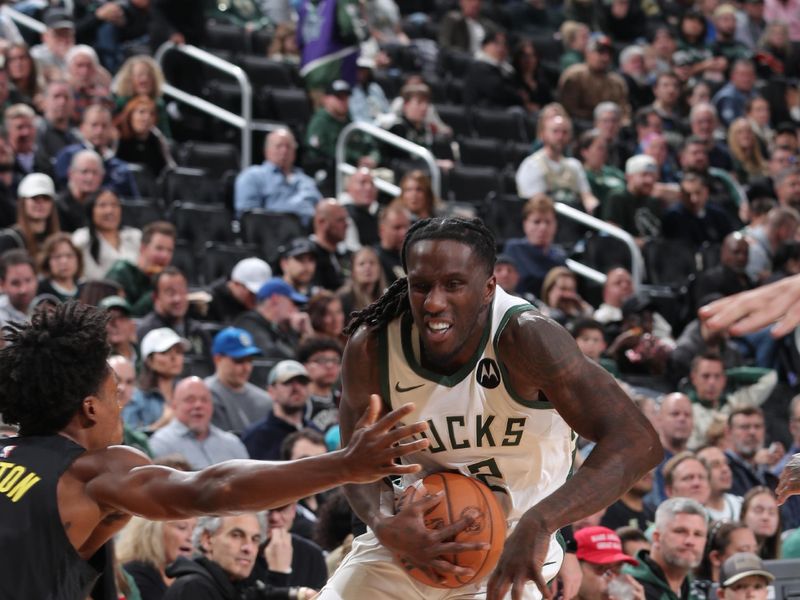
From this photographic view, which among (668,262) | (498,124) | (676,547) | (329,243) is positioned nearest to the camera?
(676,547)

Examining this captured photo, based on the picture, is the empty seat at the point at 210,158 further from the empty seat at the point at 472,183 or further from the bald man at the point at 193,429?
the bald man at the point at 193,429

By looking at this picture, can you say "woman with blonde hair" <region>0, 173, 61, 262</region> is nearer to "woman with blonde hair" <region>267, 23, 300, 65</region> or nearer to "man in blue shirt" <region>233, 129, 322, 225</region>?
"man in blue shirt" <region>233, 129, 322, 225</region>

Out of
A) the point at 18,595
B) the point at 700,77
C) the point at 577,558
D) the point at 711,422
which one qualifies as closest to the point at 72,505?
the point at 18,595

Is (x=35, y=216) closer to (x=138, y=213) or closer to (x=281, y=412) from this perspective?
(x=138, y=213)

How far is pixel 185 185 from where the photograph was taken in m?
13.0

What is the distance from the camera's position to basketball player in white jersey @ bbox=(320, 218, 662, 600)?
16.6 feet

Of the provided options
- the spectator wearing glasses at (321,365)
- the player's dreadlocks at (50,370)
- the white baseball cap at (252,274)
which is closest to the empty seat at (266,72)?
the white baseball cap at (252,274)

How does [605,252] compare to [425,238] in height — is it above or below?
below

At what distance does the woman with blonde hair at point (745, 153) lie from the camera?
1709 cm

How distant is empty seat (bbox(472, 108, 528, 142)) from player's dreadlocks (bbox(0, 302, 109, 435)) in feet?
41.0

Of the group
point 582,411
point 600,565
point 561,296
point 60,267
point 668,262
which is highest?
point 582,411

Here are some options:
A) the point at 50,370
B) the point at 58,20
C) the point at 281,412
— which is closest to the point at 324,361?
the point at 281,412

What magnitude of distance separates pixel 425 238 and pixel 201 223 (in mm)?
7506

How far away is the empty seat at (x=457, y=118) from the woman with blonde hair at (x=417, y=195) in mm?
3729
